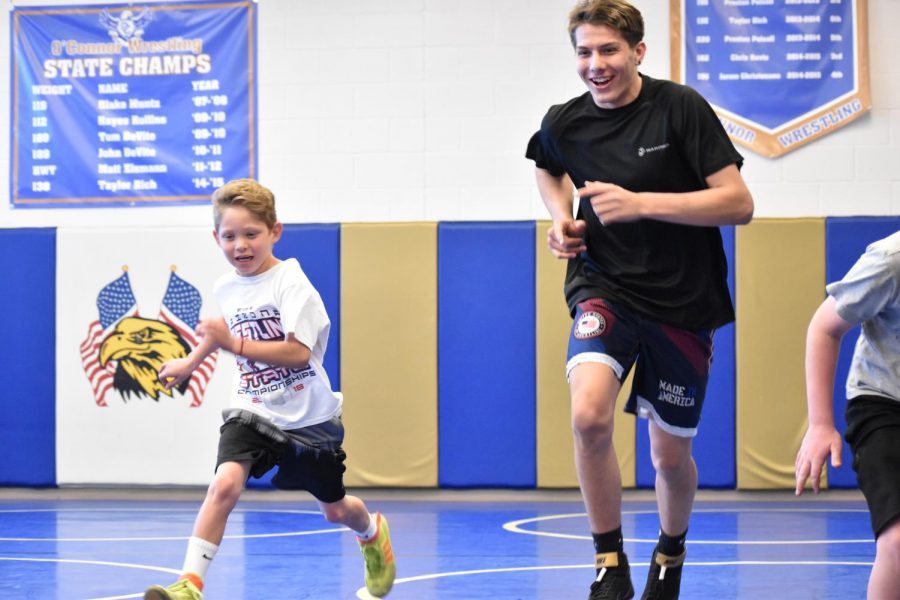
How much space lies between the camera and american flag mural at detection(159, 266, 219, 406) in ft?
27.3

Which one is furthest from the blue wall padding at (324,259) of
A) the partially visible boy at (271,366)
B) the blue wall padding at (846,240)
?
the partially visible boy at (271,366)

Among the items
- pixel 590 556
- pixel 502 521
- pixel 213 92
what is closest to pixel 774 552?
pixel 590 556

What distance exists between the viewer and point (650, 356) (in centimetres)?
368

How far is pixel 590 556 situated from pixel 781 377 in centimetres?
296

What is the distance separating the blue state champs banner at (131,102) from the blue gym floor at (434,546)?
2.21 metres

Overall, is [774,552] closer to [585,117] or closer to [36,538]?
[585,117]

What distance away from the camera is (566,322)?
803 cm

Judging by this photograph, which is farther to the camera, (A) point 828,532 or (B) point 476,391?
(B) point 476,391

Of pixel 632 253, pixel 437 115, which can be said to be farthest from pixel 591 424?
pixel 437 115

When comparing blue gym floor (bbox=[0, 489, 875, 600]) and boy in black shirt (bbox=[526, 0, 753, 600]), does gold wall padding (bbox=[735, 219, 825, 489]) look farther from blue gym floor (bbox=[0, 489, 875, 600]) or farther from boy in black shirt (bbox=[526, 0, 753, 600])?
boy in black shirt (bbox=[526, 0, 753, 600])

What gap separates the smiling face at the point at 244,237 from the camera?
4090 millimetres

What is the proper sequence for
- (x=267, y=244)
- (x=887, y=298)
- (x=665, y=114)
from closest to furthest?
(x=887, y=298) → (x=665, y=114) → (x=267, y=244)

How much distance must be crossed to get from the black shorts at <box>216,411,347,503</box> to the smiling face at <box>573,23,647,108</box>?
4.85 ft

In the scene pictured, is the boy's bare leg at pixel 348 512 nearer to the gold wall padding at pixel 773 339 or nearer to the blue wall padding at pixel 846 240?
the gold wall padding at pixel 773 339
